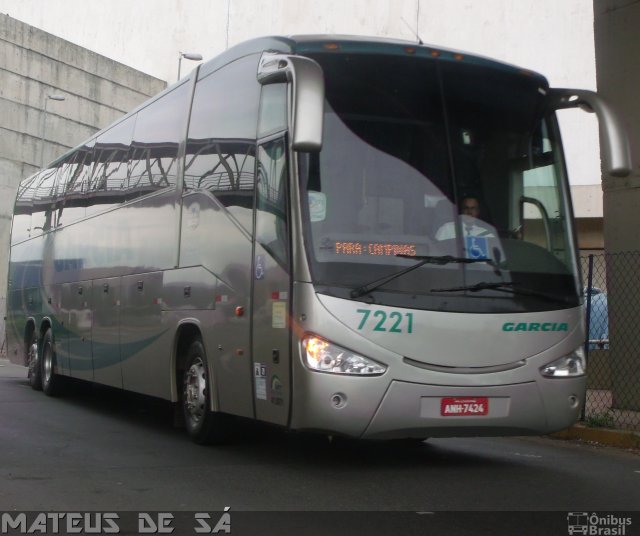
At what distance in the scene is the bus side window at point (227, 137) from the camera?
879 cm

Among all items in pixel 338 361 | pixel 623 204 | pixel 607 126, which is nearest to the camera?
pixel 338 361

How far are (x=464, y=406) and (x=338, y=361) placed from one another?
3.41 feet

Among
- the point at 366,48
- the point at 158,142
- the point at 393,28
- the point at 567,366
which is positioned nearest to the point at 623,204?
the point at 567,366

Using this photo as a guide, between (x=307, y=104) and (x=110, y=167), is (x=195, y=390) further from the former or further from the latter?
(x=110, y=167)

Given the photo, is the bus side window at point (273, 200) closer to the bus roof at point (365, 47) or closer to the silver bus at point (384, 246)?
the silver bus at point (384, 246)

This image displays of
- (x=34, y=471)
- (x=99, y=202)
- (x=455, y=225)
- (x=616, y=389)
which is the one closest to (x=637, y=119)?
(x=616, y=389)

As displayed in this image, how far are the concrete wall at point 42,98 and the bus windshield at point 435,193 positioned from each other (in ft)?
107

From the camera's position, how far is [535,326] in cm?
802

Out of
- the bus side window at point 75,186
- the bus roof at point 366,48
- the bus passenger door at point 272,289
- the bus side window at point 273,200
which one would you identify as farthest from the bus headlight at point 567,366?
the bus side window at point 75,186

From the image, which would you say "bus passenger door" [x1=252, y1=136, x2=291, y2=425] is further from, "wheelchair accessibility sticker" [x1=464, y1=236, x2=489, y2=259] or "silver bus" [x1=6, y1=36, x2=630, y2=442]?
"wheelchair accessibility sticker" [x1=464, y1=236, x2=489, y2=259]

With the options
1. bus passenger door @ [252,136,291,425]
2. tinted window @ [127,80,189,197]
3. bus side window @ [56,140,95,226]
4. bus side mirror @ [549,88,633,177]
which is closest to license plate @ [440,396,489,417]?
bus passenger door @ [252,136,291,425]

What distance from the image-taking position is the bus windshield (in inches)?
305

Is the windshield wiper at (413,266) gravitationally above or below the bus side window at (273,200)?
below

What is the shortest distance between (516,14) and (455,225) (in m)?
34.3
